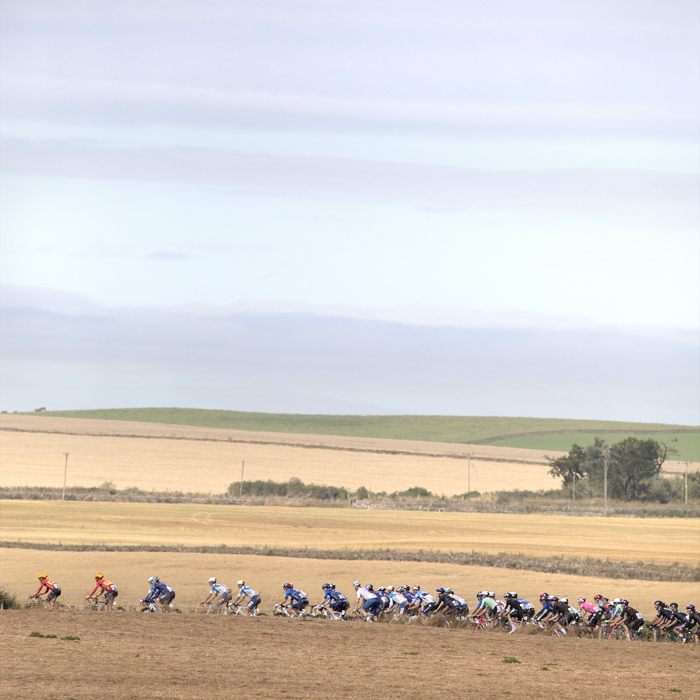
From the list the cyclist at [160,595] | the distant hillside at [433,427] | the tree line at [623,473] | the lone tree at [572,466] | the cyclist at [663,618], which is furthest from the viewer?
the distant hillside at [433,427]

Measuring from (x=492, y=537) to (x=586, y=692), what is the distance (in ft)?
130

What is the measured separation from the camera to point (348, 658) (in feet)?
80.7

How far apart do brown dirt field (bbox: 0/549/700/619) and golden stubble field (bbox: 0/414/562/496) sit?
47.9 m

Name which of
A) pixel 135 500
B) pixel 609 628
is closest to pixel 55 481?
pixel 135 500

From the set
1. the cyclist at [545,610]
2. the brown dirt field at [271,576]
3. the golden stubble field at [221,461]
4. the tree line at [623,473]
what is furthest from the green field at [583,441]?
the cyclist at [545,610]

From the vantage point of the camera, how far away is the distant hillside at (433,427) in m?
168

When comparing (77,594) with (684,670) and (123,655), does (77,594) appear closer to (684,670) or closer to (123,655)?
(123,655)

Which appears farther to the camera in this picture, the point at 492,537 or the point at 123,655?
the point at 492,537

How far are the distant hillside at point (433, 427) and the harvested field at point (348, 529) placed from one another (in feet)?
281

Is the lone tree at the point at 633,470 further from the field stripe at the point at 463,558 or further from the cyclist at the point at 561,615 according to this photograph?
the cyclist at the point at 561,615

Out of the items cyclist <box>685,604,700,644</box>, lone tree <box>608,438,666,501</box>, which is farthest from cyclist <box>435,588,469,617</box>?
lone tree <box>608,438,666,501</box>

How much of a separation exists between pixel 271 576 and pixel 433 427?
14875 cm

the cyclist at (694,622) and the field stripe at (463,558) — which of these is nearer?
the cyclist at (694,622)

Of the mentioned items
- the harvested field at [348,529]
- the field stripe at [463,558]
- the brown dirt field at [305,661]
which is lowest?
the brown dirt field at [305,661]
